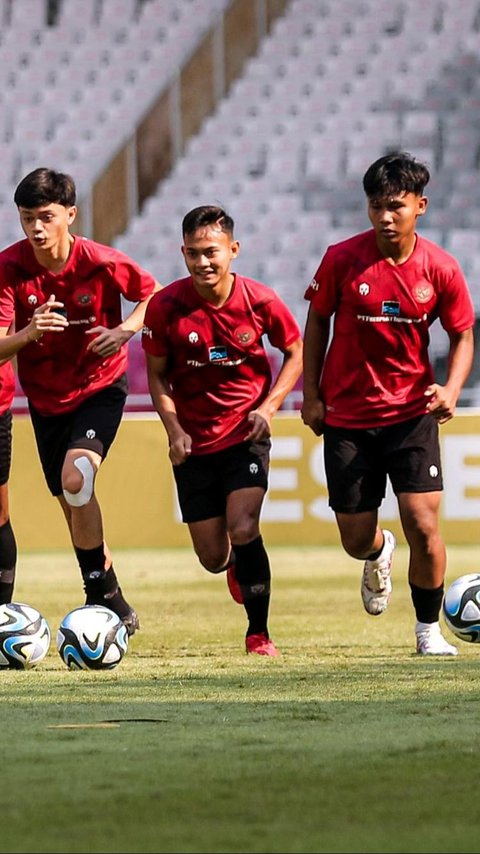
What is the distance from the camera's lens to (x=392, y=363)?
22.0 ft

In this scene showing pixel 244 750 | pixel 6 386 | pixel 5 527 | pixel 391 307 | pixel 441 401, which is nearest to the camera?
pixel 244 750

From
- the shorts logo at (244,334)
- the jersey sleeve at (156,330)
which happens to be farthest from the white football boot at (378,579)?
the jersey sleeve at (156,330)

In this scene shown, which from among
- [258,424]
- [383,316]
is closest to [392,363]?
[383,316]

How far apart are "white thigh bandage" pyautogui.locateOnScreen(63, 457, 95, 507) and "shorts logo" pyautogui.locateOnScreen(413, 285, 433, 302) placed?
1594 millimetres

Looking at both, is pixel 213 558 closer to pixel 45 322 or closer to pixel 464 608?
pixel 464 608

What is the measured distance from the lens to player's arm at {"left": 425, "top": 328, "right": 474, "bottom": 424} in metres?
6.38

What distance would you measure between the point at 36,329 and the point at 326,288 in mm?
1229

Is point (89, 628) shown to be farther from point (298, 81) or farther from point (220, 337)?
point (298, 81)

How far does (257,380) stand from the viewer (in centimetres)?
707

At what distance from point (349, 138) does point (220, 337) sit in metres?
13.3

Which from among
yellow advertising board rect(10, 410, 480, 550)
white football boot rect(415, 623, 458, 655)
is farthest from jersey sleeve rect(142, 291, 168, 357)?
yellow advertising board rect(10, 410, 480, 550)

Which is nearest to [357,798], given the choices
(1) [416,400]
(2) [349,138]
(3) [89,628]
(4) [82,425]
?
A: (3) [89,628]

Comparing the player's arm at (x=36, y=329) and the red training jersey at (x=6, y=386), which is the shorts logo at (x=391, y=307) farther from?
the red training jersey at (x=6, y=386)

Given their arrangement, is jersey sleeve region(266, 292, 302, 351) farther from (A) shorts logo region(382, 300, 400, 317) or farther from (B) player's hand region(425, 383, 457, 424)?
(B) player's hand region(425, 383, 457, 424)
